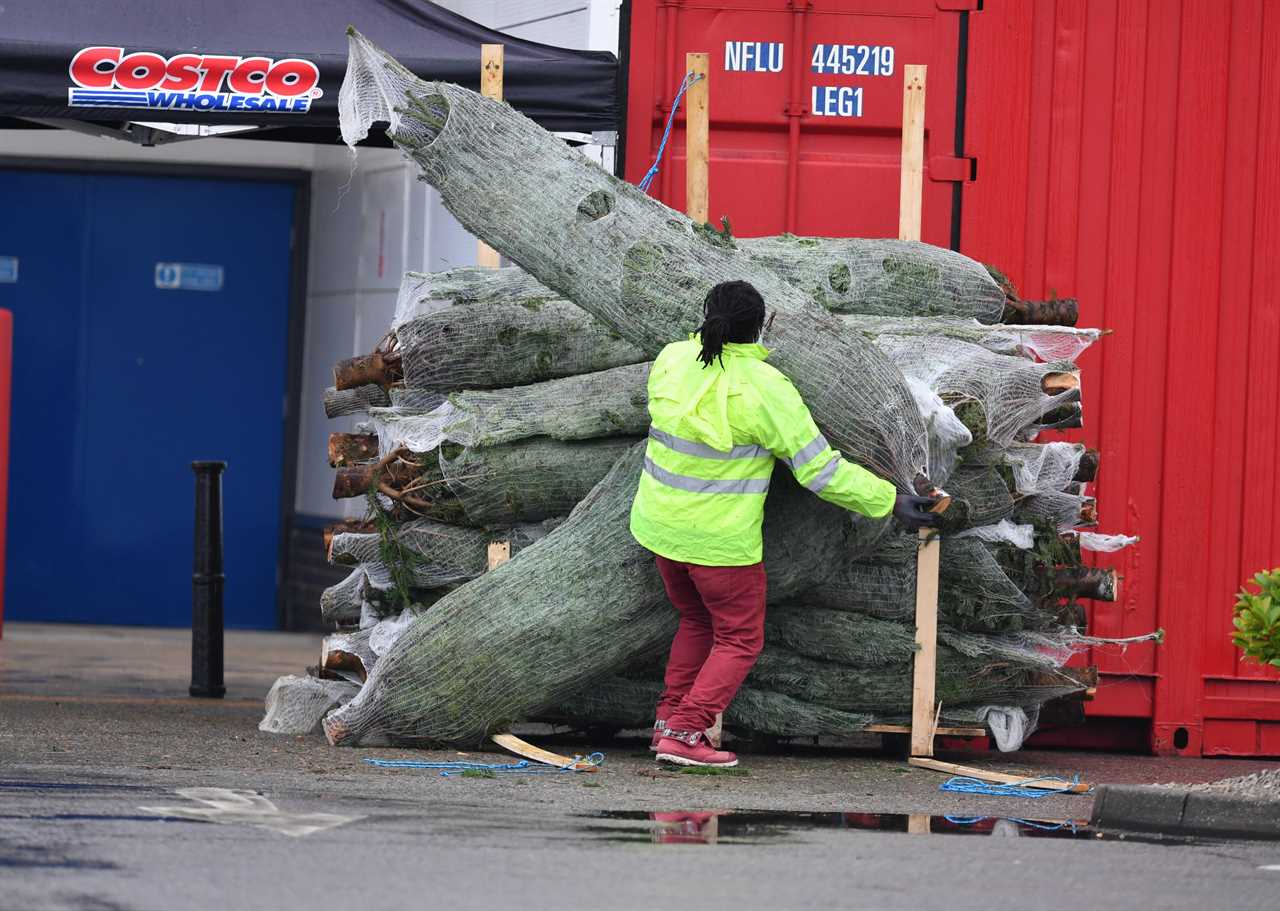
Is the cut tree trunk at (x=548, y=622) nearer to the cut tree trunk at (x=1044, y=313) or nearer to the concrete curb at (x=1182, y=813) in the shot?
the cut tree trunk at (x=1044, y=313)

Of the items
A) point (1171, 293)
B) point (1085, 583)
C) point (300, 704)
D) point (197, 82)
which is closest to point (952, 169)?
point (1171, 293)

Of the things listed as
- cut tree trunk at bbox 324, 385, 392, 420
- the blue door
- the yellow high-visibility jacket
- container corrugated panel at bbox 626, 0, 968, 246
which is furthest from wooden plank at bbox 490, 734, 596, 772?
the blue door

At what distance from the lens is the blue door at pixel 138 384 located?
48.0 ft

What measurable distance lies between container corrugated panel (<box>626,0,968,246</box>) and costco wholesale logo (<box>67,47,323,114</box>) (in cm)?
156

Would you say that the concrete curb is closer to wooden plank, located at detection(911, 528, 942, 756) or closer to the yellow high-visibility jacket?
the yellow high-visibility jacket

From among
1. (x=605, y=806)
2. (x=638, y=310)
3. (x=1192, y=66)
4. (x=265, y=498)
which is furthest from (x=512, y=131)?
(x=265, y=498)

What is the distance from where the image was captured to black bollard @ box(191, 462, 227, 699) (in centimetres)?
1080

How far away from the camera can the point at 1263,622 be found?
748 centimetres

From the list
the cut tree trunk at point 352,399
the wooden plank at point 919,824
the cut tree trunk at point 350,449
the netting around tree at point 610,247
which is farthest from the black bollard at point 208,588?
the wooden plank at point 919,824

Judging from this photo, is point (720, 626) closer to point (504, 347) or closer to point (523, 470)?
point (523, 470)

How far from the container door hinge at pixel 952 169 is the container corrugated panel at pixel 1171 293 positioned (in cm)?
17

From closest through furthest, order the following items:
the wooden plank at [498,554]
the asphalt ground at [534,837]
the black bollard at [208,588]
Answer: the asphalt ground at [534,837]
the wooden plank at [498,554]
the black bollard at [208,588]

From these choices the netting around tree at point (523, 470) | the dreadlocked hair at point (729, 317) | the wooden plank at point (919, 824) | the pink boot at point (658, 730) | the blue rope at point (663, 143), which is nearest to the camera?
the wooden plank at point (919, 824)

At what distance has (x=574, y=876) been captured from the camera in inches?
212
